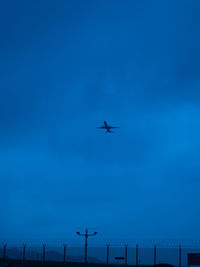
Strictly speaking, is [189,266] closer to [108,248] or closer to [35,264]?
[108,248]

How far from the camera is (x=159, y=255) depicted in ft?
184

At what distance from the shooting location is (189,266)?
4594cm

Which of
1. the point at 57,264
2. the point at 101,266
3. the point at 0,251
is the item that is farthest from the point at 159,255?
the point at 0,251

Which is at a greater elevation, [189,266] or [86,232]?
[86,232]

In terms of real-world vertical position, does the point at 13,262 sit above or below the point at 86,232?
below

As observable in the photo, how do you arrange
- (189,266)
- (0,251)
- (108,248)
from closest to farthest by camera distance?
(189,266)
(108,248)
(0,251)

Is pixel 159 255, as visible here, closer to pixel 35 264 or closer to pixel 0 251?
pixel 35 264

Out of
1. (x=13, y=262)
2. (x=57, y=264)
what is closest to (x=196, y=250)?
(x=57, y=264)

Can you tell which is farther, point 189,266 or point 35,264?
point 35,264

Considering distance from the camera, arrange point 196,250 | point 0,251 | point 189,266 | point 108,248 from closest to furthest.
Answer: point 189,266 → point 196,250 → point 108,248 → point 0,251

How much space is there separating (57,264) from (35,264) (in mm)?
2738

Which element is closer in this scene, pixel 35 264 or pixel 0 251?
pixel 35 264

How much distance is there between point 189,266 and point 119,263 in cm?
1160

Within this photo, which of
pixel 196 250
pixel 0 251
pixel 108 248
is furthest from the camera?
pixel 0 251
